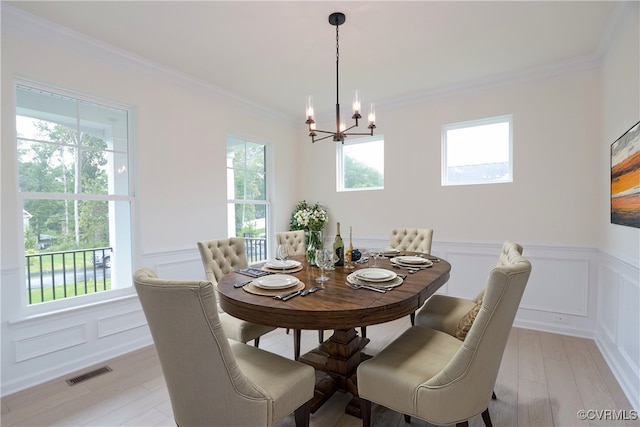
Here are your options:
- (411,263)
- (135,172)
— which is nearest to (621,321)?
(411,263)

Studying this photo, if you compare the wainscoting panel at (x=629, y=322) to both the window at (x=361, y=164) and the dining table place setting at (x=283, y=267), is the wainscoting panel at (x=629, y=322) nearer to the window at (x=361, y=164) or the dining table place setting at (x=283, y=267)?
the dining table place setting at (x=283, y=267)

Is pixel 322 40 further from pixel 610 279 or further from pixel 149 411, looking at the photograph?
pixel 610 279

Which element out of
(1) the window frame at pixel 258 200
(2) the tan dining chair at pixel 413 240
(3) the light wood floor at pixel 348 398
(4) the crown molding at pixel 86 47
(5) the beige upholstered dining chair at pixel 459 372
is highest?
(4) the crown molding at pixel 86 47

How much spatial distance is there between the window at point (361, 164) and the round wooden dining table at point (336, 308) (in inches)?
91.4

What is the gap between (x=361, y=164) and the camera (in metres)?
4.64

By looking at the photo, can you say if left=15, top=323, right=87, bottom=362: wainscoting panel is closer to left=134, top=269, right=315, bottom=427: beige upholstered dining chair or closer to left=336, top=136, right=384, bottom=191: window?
left=134, top=269, right=315, bottom=427: beige upholstered dining chair

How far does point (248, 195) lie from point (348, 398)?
295 centimetres

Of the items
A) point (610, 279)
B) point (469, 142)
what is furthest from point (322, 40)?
point (610, 279)

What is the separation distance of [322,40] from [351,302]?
224 centimetres

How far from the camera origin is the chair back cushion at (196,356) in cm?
116

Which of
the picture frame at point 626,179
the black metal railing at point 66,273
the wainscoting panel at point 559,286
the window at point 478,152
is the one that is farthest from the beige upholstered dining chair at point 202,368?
the window at point 478,152

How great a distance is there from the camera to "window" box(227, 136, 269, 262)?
13.6ft

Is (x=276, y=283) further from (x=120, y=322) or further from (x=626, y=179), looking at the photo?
(x=626, y=179)

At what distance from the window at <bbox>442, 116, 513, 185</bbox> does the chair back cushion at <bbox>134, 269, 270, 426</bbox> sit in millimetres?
3493
